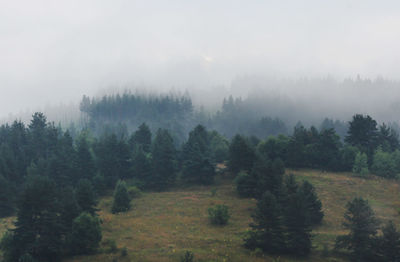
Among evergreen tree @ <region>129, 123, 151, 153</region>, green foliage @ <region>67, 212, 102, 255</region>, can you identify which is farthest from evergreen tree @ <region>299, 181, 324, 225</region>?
evergreen tree @ <region>129, 123, 151, 153</region>

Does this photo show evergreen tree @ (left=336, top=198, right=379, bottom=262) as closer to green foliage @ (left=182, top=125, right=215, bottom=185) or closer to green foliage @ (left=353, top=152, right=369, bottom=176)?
green foliage @ (left=182, top=125, right=215, bottom=185)

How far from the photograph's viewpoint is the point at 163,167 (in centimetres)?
8175

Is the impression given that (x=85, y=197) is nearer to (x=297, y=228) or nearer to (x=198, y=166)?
(x=297, y=228)

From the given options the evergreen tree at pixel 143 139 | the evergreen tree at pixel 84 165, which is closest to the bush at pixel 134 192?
the evergreen tree at pixel 84 165

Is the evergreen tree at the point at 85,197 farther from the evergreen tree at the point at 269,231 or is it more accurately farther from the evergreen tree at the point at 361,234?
the evergreen tree at the point at 361,234

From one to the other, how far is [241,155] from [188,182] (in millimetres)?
17961

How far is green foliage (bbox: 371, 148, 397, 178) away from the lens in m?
81.4

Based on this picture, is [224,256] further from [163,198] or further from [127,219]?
[163,198]

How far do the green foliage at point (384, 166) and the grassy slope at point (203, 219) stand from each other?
467 centimetres

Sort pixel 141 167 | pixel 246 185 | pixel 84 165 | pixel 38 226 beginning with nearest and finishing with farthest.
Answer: pixel 38 226 < pixel 246 185 < pixel 84 165 < pixel 141 167

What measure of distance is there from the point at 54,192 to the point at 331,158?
240 feet

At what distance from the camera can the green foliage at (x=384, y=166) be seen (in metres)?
81.4

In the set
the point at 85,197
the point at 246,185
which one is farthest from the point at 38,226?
the point at 246,185

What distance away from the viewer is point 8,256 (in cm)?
3725
